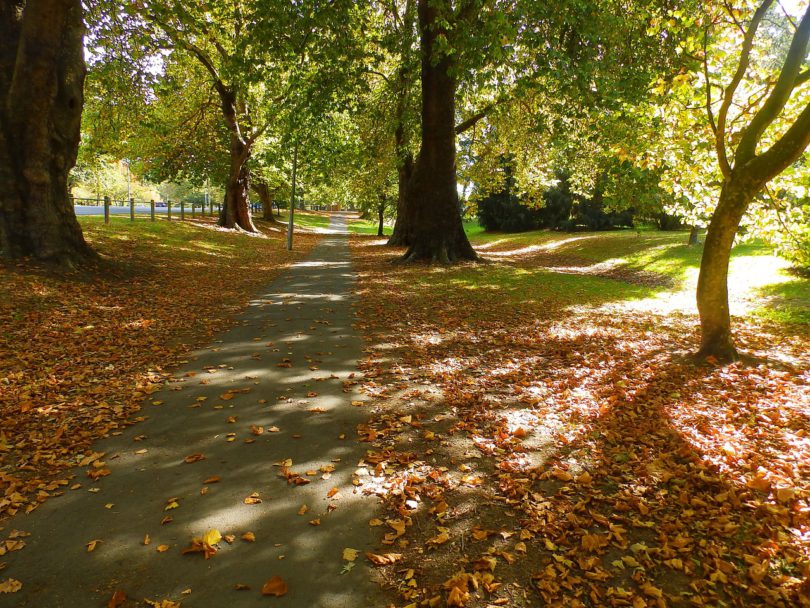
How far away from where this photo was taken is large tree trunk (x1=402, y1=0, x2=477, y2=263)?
52.4ft

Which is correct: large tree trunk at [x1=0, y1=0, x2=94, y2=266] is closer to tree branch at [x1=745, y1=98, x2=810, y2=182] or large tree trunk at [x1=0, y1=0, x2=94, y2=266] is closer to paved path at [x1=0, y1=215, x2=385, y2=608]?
paved path at [x1=0, y1=215, x2=385, y2=608]

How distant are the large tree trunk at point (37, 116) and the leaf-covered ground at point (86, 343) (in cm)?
92

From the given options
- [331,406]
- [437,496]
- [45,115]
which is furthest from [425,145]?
[437,496]

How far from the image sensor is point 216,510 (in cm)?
363

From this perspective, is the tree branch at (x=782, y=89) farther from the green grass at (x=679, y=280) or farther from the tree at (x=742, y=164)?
the green grass at (x=679, y=280)

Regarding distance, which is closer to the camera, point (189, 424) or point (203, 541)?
point (203, 541)

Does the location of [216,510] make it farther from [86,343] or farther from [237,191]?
[237,191]

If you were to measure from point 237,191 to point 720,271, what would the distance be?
26.7 m

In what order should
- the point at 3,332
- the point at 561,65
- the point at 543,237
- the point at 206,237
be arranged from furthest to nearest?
the point at 543,237
the point at 206,237
the point at 561,65
the point at 3,332

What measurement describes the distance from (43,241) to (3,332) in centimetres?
418

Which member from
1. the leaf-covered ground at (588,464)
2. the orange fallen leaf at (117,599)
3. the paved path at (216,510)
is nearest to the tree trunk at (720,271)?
the leaf-covered ground at (588,464)

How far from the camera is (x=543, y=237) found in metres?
36.4

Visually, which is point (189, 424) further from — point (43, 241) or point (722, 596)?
point (43, 241)

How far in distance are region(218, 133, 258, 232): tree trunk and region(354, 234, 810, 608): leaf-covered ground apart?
69.1 feet
